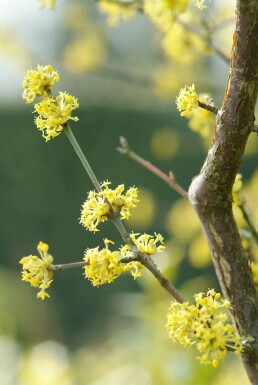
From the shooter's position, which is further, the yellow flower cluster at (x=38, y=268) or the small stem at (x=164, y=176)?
the small stem at (x=164, y=176)

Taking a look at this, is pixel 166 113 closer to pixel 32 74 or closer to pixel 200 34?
pixel 200 34

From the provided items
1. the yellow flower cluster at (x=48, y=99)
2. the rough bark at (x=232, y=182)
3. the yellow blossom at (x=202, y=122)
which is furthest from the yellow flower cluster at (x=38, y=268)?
the yellow blossom at (x=202, y=122)

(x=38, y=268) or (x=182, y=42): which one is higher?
(x=182, y=42)

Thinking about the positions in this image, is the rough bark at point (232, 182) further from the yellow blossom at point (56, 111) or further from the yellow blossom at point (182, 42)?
the yellow blossom at point (182, 42)

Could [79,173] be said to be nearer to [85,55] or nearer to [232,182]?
[85,55]

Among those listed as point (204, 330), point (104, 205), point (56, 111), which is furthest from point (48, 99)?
point (204, 330)

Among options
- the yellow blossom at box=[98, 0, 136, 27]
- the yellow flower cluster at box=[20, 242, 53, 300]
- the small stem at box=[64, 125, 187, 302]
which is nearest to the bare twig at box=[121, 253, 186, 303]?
the small stem at box=[64, 125, 187, 302]
